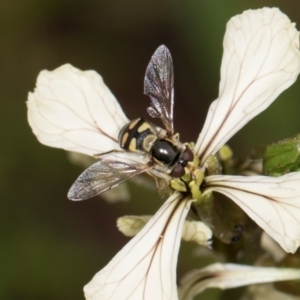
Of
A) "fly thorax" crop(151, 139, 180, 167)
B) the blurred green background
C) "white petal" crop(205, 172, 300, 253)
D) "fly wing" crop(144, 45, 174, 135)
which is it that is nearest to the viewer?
"white petal" crop(205, 172, 300, 253)

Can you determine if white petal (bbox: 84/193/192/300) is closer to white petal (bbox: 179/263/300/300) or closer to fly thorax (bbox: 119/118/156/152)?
fly thorax (bbox: 119/118/156/152)

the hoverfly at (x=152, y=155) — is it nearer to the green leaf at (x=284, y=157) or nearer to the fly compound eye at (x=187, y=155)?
the fly compound eye at (x=187, y=155)

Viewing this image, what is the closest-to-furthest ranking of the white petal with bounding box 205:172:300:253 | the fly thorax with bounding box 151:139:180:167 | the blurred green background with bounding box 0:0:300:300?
the white petal with bounding box 205:172:300:253 < the fly thorax with bounding box 151:139:180:167 < the blurred green background with bounding box 0:0:300:300

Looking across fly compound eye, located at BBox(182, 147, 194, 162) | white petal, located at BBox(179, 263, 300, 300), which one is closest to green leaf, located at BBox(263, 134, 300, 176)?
fly compound eye, located at BBox(182, 147, 194, 162)

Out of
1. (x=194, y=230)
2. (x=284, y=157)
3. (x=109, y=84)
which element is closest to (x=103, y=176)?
(x=194, y=230)

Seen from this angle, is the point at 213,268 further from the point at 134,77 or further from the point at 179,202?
the point at 134,77

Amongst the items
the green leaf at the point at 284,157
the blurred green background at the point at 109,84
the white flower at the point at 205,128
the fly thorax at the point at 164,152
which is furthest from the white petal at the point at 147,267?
the blurred green background at the point at 109,84

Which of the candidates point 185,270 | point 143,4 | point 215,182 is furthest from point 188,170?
point 143,4
